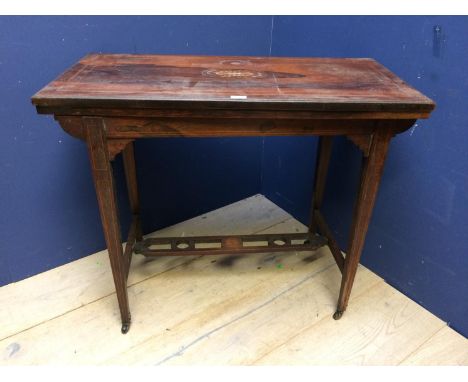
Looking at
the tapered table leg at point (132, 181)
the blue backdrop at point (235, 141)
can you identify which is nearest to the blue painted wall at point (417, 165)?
the blue backdrop at point (235, 141)

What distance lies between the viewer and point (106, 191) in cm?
108

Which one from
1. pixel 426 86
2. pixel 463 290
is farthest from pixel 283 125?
pixel 463 290

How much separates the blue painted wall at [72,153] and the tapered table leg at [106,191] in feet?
1.60

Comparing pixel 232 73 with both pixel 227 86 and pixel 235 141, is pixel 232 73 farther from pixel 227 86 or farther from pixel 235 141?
pixel 235 141

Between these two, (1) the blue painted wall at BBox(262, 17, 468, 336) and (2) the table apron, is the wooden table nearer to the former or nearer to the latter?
(2) the table apron

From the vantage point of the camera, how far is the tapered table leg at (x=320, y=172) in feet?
5.09

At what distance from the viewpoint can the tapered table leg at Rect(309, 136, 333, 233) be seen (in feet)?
5.09

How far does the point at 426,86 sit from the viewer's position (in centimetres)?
128

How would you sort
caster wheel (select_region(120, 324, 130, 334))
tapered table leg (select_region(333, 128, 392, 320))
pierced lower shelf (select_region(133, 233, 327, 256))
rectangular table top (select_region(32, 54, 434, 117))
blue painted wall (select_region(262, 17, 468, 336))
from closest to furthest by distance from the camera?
rectangular table top (select_region(32, 54, 434, 117)), tapered table leg (select_region(333, 128, 392, 320)), blue painted wall (select_region(262, 17, 468, 336)), caster wheel (select_region(120, 324, 130, 334)), pierced lower shelf (select_region(133, 233, 327, 256))

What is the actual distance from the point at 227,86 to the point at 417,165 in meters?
0.78

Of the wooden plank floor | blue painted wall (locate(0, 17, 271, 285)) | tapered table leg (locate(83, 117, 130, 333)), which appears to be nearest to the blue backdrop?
blue painted wall (locate(0, 17, 271, 285))

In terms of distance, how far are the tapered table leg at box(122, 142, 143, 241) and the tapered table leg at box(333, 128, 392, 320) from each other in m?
0.87
